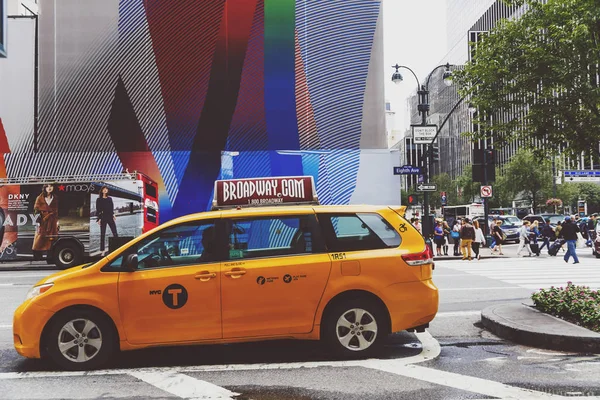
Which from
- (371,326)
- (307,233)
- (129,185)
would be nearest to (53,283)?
(307,233)

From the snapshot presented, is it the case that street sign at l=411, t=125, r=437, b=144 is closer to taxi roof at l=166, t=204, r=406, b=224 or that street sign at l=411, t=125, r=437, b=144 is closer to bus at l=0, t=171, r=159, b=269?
bus at l=0, t=171, r=159, b=269

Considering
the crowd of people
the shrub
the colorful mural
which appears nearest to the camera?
the shrub

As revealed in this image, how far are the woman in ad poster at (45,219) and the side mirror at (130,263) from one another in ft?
47.7

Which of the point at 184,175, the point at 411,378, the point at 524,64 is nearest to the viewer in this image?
the point at 411,378

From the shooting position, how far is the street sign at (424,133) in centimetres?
2386

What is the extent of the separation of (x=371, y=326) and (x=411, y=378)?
0.90 meters

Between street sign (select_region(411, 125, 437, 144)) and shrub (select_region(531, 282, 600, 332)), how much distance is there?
16.1 m

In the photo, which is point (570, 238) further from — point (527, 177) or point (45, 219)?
point (527, 177)

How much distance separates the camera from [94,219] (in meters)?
19.2

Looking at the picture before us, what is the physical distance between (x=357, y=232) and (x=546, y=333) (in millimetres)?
2478

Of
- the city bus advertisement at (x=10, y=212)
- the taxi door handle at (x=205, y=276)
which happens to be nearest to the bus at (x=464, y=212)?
the city bus advertisement at (x=10, y=212)

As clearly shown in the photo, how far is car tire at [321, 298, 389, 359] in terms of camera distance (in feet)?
20.4

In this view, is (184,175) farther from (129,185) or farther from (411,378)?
(411,378)

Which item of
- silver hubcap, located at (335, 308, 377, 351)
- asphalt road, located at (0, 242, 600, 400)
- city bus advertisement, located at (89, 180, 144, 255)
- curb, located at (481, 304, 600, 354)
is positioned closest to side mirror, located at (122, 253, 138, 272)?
asphalt road, located at (0, 242, 600, 400)
